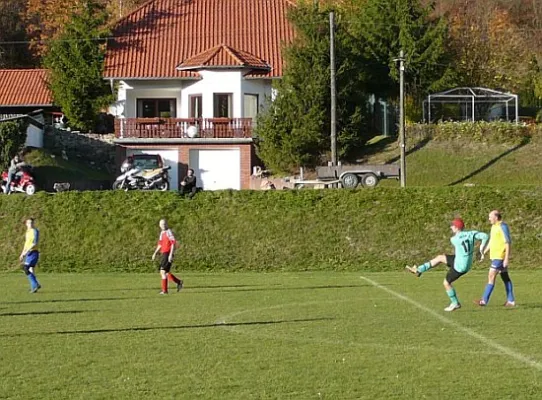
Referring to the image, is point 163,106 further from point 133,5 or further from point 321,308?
point 321,308

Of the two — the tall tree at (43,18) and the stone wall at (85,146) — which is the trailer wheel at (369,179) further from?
the tall tree at (43,18)

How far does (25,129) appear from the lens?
160 feet

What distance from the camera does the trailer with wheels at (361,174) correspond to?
42.0 m

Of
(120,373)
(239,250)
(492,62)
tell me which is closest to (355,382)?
(120,373)

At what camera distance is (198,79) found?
2089 inches

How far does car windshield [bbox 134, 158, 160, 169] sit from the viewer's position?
44.8 meters

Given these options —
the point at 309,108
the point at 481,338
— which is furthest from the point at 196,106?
the point at 481,338

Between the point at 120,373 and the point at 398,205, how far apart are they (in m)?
22.0

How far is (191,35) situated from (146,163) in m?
14.9

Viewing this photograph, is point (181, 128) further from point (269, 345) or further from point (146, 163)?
point (269, 345)

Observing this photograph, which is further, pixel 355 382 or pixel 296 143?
pixel 296 143

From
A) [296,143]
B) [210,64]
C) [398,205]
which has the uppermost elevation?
[210,64]

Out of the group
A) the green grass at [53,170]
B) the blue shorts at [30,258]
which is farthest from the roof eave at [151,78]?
the blue shorts at [30,258]

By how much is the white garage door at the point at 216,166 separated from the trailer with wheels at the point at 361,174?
8.99 m
